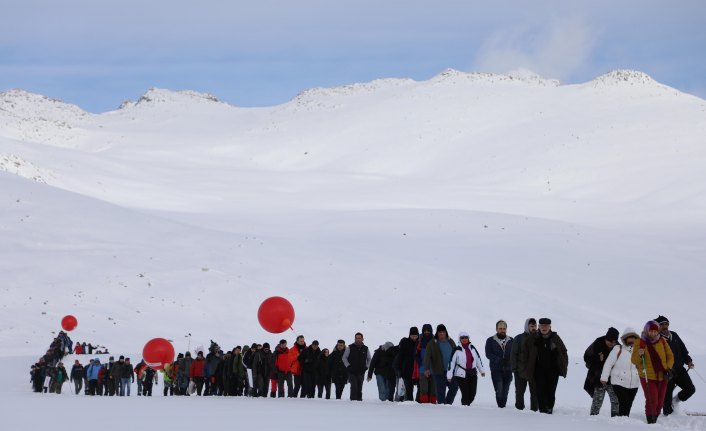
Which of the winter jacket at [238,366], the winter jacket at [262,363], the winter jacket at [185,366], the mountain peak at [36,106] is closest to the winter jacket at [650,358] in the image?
the winter jacket at [262,363]

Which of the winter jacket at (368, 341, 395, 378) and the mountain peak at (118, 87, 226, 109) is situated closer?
the winter jacket at (368, 341, 395, 378)

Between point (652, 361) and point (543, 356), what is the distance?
1883 millimetres

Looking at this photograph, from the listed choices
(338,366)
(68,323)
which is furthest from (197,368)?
(68,323)

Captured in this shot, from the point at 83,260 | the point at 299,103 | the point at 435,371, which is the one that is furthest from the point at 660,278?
the point at 299,103

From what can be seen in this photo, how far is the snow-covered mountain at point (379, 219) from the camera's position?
35969mm

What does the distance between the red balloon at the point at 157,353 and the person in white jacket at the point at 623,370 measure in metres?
13.0

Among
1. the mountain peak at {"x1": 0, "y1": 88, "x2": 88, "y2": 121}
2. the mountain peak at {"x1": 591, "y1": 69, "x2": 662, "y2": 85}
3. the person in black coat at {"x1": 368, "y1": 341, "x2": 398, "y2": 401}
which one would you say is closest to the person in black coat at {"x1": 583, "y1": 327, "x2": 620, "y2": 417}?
the person in black coat at {"x1": 368, "y1": 341, "x2": 398, "y2": 401}

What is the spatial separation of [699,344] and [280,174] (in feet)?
165

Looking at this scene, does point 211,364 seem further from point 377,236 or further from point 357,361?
point 377,236

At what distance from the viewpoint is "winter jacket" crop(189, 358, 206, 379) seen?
75.0ft

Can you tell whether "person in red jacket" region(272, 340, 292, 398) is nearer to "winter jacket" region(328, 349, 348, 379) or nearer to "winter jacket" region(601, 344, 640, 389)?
"winter jacket" region(328, 349, 348, 379)

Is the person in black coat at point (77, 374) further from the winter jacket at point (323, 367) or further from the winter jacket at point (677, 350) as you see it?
the winter jacket at point (677, 350)

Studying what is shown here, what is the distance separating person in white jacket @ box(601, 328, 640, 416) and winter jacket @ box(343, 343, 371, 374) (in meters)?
6.29

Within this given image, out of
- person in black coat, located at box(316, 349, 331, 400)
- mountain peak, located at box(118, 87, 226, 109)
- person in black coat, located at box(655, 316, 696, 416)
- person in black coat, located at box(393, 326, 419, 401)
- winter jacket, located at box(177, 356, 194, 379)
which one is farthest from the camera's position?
mountain peak, located at box(118, 87, 226, 109)
